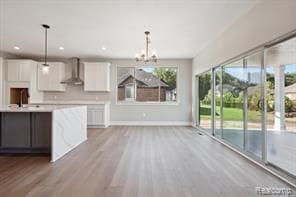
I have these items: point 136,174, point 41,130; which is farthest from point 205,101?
point 41,130

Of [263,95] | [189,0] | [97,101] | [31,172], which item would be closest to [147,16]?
[189,0]

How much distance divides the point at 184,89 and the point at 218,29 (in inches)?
176

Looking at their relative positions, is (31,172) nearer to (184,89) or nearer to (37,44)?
(37,44)

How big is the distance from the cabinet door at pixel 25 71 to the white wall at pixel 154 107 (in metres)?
1.22

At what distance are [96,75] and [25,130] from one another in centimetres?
479

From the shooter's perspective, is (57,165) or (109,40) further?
(109,40)

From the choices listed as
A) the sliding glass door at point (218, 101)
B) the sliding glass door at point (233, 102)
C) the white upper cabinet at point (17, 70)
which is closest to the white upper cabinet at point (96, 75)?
the white upper cabinet at point (17, 70)

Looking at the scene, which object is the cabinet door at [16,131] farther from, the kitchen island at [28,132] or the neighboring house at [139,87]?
the neighboring house at [139,87]

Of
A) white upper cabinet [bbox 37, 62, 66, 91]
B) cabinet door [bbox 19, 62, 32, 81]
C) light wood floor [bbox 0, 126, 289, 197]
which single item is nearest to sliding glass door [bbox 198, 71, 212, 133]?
→ light wood floor [bbox 0, 126, 289, 197]

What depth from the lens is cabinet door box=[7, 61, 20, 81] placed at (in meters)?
8.99

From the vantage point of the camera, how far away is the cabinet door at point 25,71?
9.00 m

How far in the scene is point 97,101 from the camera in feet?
31.7

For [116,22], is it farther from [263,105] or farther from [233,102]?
[263,105]

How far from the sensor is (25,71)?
9016 millimetres
